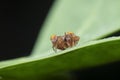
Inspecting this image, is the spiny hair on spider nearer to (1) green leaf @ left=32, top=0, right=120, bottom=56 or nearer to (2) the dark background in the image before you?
(1) green leaf @ left=32, top=0, right=120, bottom=56

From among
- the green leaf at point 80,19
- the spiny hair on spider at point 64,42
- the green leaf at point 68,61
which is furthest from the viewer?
the green leaf at point 80,19

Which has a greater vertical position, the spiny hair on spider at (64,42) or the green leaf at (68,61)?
the green leaf at (68,61)

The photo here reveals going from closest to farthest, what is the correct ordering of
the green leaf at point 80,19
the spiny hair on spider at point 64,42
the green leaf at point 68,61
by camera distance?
the green leaf at point 68,61 < the spiny hair on spider at point 64,42 < the green leaf at point 80,19

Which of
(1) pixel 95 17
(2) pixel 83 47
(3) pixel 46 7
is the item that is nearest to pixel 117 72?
(2) pixel 83 47

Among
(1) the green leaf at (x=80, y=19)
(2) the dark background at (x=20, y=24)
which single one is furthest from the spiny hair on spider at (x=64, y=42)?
(2) the dark background at (x=20, y=24)

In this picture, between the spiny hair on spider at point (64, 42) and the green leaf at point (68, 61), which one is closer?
the green leaf at point (68, 61)

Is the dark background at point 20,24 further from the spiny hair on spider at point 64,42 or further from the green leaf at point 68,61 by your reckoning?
the green leaf at point 68,61

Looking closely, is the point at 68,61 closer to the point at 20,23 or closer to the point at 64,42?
the point at 64,42
